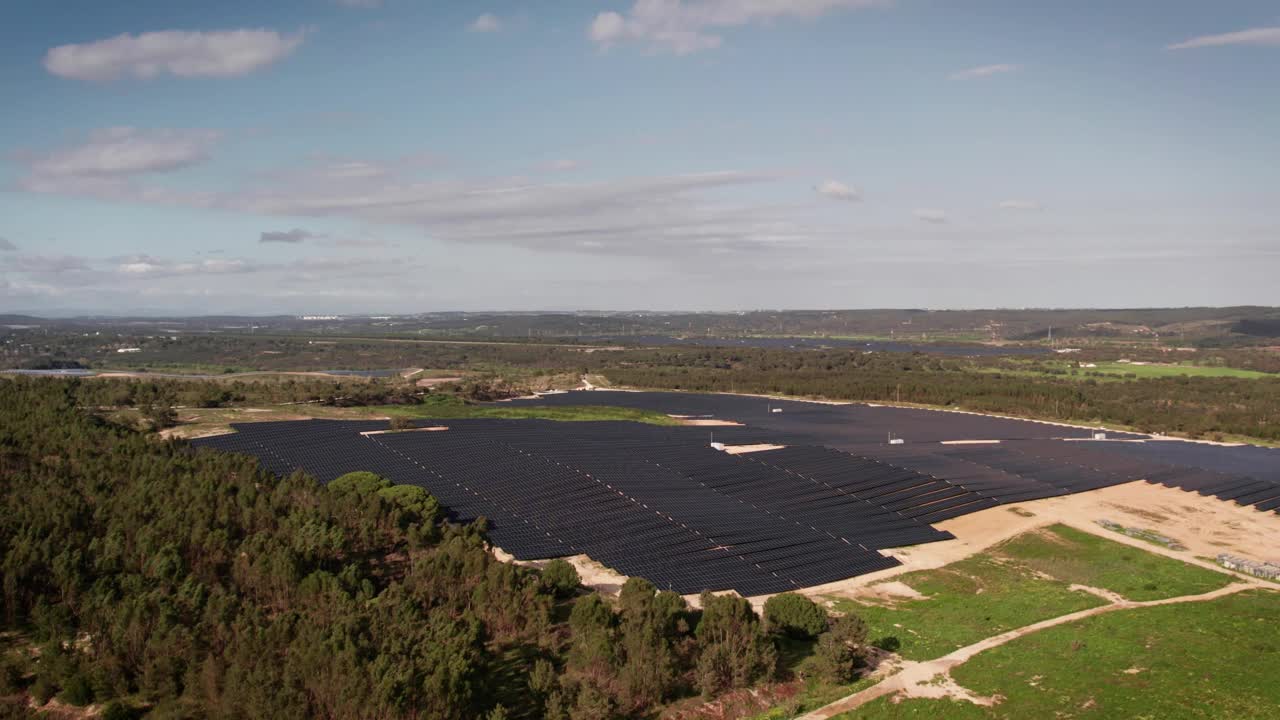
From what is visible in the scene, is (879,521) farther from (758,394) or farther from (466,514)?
(758,394)

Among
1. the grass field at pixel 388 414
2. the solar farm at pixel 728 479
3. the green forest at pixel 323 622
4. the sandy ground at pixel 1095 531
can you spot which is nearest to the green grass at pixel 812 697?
the green forest at pixel 323 622

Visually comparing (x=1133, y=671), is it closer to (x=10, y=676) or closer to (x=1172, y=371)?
(x=10, y=676)

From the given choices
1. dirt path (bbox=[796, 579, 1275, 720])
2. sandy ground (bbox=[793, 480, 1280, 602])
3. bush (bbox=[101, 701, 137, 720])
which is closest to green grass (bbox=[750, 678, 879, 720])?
dirt path (bbox=[796, 579, 1275, 720])

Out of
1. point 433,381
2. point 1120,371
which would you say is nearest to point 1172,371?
point 1120,371

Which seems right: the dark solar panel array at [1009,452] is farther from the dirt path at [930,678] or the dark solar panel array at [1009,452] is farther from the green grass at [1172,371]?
the green grass at [1172,371]

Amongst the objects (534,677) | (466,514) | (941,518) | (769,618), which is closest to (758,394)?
(941,518)
